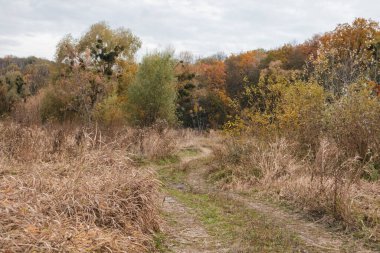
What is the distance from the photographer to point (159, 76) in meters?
23.0

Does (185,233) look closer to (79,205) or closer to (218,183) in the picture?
(79,205)

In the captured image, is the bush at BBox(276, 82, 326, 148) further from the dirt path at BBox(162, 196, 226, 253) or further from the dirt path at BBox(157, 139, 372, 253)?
the dirt path at BBox(162, 196, 226, 253)

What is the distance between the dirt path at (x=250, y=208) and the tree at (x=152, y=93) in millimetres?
14760

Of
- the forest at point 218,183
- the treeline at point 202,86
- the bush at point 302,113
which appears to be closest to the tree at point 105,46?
the treeline at point 202,86

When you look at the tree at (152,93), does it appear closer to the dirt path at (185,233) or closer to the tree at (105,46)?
the tree at (105,46)

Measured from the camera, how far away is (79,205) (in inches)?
196

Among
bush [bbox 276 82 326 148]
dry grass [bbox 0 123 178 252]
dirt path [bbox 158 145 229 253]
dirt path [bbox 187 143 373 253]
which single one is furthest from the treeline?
dry grass [bbox 0 123 178 252]

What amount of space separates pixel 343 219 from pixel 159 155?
8925mm

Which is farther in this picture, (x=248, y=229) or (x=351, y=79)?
(x=351, y=79)

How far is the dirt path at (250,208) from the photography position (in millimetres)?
5477

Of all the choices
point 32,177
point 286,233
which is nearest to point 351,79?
point 286,233

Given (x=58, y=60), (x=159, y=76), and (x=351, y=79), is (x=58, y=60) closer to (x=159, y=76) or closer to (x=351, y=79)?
(x=159, y=76)

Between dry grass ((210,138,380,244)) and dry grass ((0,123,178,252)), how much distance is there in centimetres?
303

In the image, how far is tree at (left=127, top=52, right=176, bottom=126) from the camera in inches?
902
